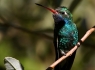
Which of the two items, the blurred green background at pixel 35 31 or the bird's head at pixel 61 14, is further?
the blurred green background at pixel 35 31

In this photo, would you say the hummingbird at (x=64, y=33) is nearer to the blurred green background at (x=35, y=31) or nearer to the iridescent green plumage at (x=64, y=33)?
the iridescent green plumage at (x=64, y=33)

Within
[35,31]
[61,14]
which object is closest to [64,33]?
[61,14]

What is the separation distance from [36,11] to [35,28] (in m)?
0.30

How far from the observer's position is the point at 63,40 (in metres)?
3.04

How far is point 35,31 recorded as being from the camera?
350cm

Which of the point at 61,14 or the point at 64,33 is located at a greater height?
the point at 61,14

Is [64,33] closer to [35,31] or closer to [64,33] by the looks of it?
[64,33]

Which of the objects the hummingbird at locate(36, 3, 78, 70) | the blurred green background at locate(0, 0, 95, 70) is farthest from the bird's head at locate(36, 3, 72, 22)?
the blurred green background at locate(0, 0, 95, 70)

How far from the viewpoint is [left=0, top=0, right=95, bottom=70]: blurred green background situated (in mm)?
3432

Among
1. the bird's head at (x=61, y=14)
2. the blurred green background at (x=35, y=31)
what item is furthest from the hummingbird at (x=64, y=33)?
the blurred green background at (x=35, y=31)

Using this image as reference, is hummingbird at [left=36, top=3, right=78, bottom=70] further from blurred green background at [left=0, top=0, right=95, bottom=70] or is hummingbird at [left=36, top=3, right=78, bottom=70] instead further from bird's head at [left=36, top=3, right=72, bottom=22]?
blurred green background at [left=0, top=0, right=95, bottom=70]

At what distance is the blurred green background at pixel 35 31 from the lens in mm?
3432

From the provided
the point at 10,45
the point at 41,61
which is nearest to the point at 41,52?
the point at 41,61

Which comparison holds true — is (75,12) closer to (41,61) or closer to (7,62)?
(41,61)
